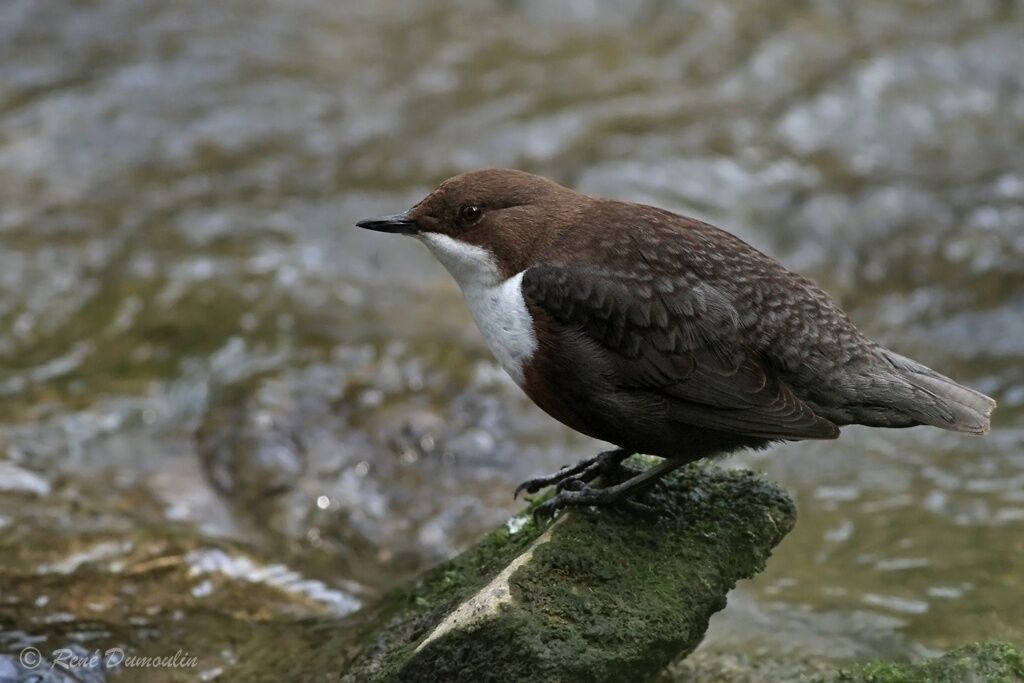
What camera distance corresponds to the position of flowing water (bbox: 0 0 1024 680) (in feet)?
15.8

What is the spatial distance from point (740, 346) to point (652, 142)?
242 inches

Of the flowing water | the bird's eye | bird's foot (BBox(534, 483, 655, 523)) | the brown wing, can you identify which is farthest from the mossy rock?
the bird's eye

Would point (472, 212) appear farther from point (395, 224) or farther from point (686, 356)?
point (686, 356)

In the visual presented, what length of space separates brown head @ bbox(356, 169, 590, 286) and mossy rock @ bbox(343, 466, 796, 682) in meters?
0.84

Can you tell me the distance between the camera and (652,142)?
9578mm

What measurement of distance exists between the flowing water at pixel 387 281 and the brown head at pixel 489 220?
138 cm

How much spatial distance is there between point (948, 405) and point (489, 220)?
152 cm

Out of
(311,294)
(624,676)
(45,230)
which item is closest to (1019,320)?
(311,294)

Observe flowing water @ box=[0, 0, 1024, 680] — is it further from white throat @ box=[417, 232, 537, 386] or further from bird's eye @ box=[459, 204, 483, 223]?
bird's eye @ box=[459, 204, 483, 223]

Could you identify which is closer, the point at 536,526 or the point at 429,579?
the point at 536,526

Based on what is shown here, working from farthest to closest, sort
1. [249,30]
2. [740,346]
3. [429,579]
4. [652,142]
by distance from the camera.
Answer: [249,30] < [652,142] < [429,579] < [740,346]

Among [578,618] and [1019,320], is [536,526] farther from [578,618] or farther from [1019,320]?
[1019,320]

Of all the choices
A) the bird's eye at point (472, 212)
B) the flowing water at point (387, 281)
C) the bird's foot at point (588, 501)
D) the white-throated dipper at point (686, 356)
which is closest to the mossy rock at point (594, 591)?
the bird's foot at point (588, 501)

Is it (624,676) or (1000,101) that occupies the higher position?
(1000,101)
